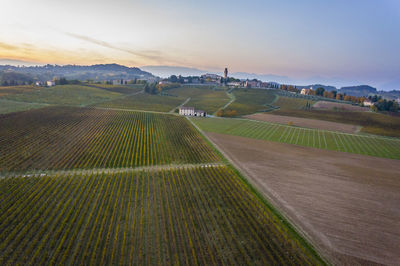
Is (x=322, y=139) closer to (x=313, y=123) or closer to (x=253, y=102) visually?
(x=313, y=123)

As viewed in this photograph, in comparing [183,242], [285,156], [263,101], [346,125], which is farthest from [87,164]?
[263,101]

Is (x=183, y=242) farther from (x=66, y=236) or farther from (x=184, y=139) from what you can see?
(x=184, y=139)

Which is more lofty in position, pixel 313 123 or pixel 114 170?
pixel 313 123

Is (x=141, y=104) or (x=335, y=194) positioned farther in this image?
(x=141, y=104)

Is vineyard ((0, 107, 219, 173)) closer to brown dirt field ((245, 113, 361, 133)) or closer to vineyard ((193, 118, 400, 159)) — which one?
vineyard ((193, 118, 400, 159))

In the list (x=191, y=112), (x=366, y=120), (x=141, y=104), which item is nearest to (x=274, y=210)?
(x=191, y=112)

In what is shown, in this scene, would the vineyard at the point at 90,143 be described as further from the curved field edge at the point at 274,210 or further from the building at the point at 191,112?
the building at the point at 191,112

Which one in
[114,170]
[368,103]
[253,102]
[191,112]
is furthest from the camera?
[253,102]
